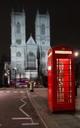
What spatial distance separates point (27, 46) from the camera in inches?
7244

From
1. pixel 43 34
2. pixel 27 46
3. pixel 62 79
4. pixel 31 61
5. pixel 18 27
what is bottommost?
pixel 62 79

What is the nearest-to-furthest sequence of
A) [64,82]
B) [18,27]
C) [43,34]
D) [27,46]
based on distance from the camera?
[64,82] → [27,46] → [43,34] → [18,27]

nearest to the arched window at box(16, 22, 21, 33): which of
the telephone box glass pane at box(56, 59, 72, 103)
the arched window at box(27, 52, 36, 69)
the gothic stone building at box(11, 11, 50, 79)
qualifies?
the gothic stone building at box(11, 11, 50, 79)

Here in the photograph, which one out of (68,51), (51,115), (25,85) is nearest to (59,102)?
(51,115)

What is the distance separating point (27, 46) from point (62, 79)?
16684 cm

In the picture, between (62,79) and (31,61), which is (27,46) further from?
(62,79)

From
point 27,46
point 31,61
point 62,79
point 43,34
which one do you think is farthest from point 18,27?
point 62,79

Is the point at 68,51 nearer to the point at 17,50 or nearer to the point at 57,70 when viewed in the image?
the point at 57,70

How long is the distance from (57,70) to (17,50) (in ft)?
537

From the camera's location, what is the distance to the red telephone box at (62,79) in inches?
679

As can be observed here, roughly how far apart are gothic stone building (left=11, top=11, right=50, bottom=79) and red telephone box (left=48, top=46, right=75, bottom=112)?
157984 millimetres

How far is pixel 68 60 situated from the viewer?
17.5 meters

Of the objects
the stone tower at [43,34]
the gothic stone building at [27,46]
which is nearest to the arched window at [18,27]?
the gothic stone building at [27,46]

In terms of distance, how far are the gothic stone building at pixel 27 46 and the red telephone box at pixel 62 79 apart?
158m
